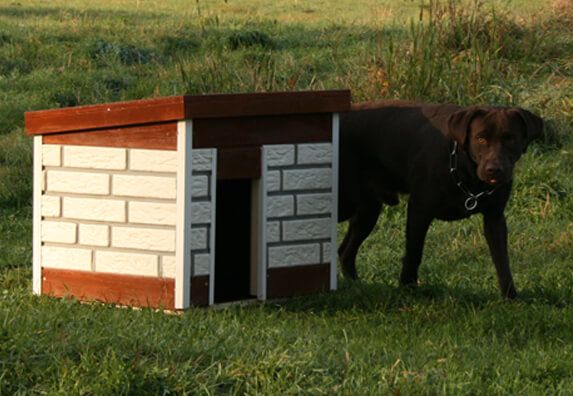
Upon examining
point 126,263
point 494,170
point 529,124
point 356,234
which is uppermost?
point 529,124

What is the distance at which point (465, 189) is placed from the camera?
8.25 m

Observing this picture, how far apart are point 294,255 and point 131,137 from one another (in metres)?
1.25

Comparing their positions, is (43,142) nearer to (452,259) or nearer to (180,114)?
(180,114)

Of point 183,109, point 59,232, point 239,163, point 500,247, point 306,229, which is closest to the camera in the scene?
point 183,109

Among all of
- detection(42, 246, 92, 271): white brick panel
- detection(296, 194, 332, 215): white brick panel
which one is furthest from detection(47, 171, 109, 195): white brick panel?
detection(296, 194, 332, 215): white brick panel

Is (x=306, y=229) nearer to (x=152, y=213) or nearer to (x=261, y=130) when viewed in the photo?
(x=261, y=130)

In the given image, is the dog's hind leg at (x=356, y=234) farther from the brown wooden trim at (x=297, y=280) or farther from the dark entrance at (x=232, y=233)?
the dark entrance at (x=232, y=233)

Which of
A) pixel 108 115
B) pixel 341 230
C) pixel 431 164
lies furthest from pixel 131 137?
pixel 341 230

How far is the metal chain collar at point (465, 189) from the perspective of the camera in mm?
8242

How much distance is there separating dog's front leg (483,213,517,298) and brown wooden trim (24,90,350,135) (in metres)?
1.14

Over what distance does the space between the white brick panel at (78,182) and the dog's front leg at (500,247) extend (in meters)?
2.34

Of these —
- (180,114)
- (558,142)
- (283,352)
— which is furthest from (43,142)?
(558,142)

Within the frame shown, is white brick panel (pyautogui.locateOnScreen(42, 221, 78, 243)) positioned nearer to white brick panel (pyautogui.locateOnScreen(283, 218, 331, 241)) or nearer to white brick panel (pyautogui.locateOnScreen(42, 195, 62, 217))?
white brick panel (pyautogui.locateOnScreen(42, 195, 62, 217))

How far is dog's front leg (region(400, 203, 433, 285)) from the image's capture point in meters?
8.41
